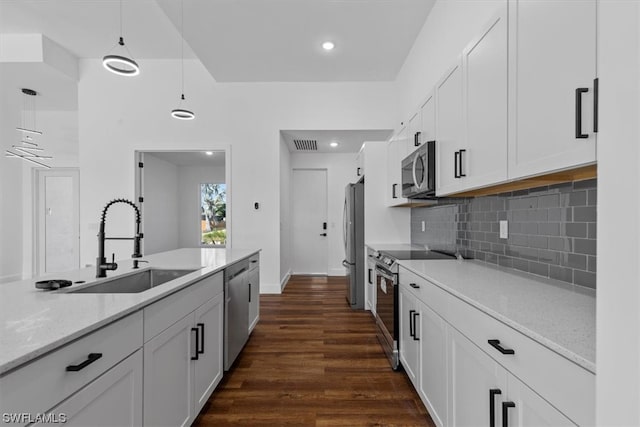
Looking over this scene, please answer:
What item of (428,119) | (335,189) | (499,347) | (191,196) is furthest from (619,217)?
(191,196)

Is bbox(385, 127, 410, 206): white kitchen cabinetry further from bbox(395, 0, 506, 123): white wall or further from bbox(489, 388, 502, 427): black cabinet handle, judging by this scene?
bbox(489, 388, 502, 427): black cabinet handle

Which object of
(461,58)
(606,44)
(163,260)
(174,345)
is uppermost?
(461,58)

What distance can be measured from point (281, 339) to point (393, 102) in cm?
378

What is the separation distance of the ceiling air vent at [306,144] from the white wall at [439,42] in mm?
1743

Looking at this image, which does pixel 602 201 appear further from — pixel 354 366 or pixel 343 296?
pixel 343 296

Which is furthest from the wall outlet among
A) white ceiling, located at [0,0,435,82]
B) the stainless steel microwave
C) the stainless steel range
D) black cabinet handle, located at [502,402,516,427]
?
white ceiling, located at [0,0,435,82]

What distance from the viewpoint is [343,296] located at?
182 inches

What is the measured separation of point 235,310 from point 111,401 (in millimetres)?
1368

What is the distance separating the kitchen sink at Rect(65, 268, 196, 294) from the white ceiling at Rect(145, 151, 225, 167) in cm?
490

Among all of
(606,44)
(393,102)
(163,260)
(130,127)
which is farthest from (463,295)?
(130,127)

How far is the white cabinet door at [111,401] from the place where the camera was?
0.84 metres

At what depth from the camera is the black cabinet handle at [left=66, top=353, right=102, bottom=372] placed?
2.70 ft

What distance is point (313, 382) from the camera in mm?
2207

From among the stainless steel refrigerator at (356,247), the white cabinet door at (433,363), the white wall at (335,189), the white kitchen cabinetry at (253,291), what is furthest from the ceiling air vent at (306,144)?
the white cabinet door at (433,363)
